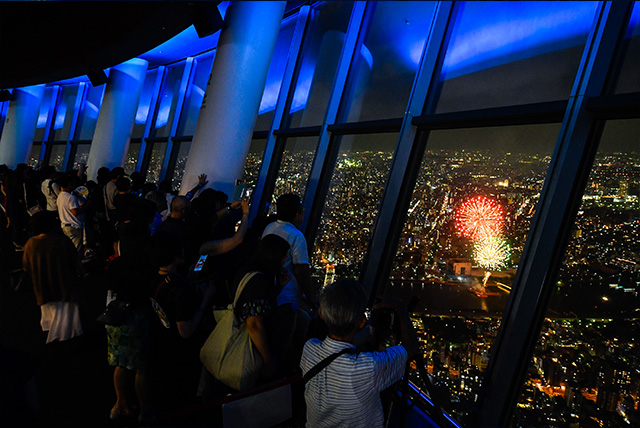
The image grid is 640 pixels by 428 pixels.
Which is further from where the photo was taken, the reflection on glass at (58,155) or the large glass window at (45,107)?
the large glass window at (45,107)

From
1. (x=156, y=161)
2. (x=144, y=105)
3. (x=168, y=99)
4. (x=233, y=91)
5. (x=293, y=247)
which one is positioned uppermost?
(x=168, y=99)

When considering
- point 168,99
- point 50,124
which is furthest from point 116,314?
point 50,124

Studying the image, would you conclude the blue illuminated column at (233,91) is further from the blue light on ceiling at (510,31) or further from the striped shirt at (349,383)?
the striped shirt at (349,383)

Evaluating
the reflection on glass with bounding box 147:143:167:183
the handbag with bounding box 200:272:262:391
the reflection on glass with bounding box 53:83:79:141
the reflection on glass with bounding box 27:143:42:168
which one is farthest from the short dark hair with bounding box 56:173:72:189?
the reflection on glass with bounding box 27:143:42:168

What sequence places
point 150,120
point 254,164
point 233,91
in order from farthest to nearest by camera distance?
point 150,120, point 254,164, point 233,91

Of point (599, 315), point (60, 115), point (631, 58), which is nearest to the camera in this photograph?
point (599, 315)

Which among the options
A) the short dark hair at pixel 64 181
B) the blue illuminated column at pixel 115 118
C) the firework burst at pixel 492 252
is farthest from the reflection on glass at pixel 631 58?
the blue illuminated column at pixel 115 118

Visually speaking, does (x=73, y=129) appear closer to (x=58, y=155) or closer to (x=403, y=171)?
(x=58, y=155)
